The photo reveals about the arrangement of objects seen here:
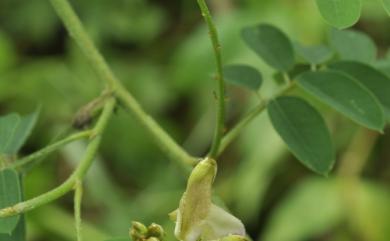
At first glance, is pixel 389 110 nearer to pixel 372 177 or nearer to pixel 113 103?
pixel 113 103

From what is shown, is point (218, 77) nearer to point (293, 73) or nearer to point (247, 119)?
point (247, 119)

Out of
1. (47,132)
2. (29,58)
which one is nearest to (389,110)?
(47,132)

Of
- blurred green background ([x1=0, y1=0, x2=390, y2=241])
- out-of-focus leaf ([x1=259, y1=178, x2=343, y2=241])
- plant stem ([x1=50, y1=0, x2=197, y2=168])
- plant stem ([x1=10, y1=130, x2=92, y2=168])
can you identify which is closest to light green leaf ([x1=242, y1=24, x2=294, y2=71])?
plant stem ([x1=50, y1=0, x2=197, y2=168])

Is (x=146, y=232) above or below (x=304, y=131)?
above

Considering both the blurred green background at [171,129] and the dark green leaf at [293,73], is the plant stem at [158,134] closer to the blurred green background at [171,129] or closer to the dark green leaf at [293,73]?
the dark green leaf at [293,73]

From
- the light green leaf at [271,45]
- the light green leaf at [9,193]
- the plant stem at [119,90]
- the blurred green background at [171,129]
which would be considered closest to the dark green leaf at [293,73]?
the light green leaf at [271,45]

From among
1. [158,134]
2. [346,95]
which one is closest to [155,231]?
[158,134]
